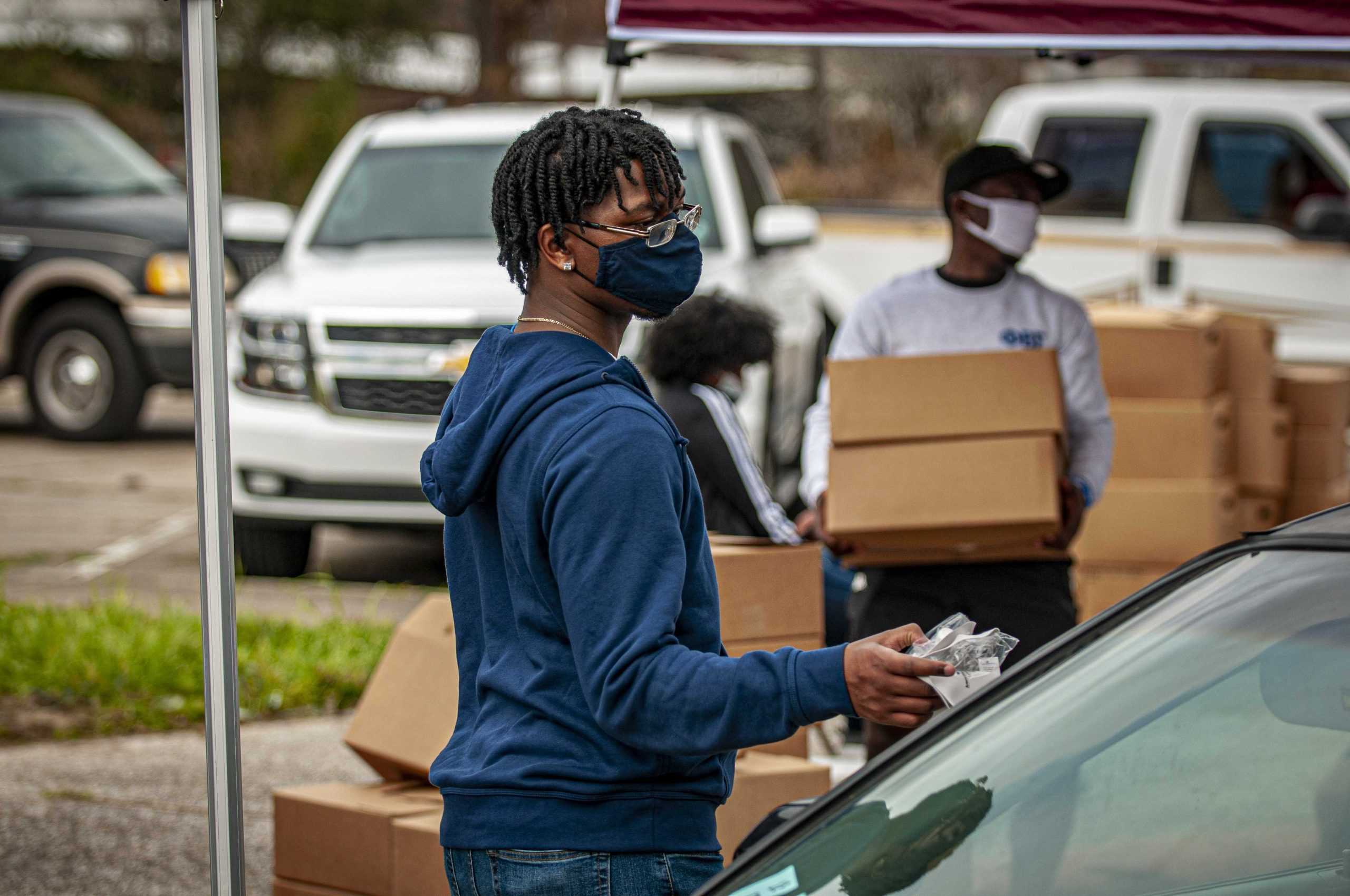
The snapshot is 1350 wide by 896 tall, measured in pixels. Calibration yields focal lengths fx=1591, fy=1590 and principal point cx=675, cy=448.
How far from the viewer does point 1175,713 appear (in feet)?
6.59

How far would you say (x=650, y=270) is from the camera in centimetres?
204

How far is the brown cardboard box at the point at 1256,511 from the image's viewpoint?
257 inches

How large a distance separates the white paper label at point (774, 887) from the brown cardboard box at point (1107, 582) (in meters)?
4.29

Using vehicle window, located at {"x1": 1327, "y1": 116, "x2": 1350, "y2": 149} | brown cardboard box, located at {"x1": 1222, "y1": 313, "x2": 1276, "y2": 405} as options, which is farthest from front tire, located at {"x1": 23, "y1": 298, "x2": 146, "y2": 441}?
vehicle window, located at {"x1": 1327, "y1": 116, "x2": 1350, "y2": 149}

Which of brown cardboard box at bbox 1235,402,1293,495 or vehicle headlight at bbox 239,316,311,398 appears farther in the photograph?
vehicle headlight at bbox 239,316,311,398

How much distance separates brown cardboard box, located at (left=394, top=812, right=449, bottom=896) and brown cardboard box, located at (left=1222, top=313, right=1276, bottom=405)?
4432 mm

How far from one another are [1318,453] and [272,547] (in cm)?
471

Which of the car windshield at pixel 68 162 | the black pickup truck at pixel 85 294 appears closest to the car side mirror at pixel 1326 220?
the black pickup truck at pixel 85 294

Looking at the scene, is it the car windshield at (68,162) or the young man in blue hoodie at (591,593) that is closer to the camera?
the young man in blue hoodie at (591,593)

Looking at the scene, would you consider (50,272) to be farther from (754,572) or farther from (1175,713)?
(1175,713)

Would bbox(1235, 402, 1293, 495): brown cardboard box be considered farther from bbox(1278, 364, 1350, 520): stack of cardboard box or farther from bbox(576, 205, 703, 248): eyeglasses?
bbox(576, 205, 703, 248): eyeglasses

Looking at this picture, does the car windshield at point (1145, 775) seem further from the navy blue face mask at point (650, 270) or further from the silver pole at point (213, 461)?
the silver pole at point (213, 461)

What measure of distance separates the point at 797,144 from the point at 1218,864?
1924 centimetres

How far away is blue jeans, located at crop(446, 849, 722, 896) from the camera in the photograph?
196 cm
